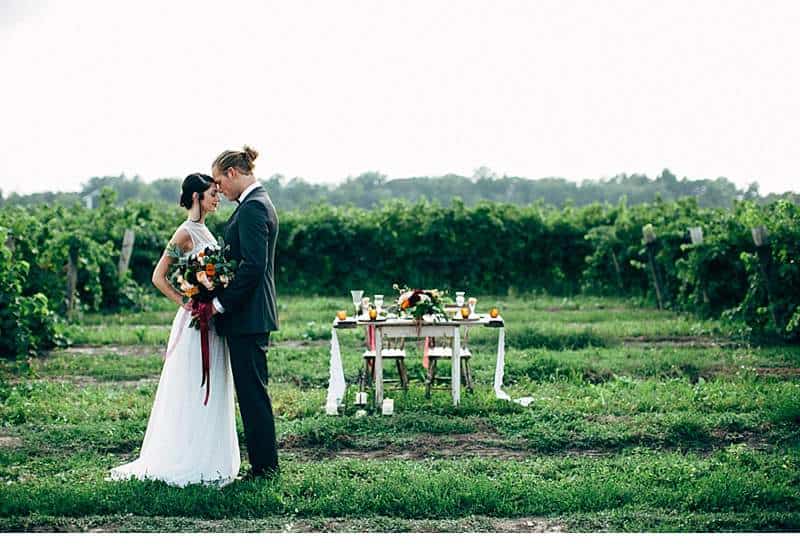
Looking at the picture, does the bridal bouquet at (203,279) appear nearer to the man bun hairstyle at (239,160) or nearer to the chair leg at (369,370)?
the man bun hairstyle at (239,160)

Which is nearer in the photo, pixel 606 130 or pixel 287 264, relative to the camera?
pixel 287 264

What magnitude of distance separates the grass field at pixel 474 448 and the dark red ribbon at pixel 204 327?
28.6 inches

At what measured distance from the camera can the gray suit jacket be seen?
6.23 metres

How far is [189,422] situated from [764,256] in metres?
9.25

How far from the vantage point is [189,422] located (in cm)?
643

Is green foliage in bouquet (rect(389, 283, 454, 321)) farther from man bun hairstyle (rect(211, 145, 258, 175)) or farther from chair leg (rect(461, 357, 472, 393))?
man bun hairstyle (rect(211, 145, 258, 175))

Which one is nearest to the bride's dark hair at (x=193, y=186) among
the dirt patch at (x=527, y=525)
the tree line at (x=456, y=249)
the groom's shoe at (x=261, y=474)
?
the groom's shoe at (x=261, y=474)

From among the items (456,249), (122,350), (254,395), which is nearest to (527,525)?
(254,395)

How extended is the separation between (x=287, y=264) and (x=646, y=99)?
31.5 ft

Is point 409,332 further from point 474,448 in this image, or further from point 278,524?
point 278,524

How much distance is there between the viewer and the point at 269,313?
639 cm

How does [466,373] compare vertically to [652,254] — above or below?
below

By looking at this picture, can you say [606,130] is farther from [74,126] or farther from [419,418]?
[419,418]

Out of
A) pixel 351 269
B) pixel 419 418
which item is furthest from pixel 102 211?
pixel 419 418
